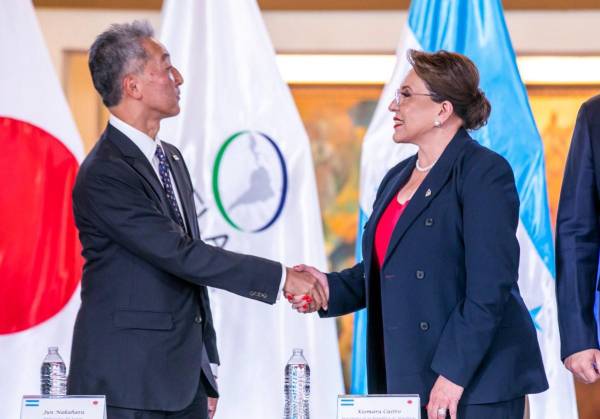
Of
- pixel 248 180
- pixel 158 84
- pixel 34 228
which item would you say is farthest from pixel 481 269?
pixel 34 228

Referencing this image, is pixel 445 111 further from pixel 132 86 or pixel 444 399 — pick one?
pixel 132 86

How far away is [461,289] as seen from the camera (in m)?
2.53

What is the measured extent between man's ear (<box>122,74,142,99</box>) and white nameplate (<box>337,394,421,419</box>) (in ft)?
3.84

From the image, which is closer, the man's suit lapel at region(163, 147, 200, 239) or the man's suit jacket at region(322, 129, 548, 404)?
the man's suit jacket at region(322, 129, 548, 404)

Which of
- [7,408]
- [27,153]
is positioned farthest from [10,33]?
[7,408]

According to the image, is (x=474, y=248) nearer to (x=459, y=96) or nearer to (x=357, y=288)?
(x=459, y=96)

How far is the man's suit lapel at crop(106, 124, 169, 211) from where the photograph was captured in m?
2.76

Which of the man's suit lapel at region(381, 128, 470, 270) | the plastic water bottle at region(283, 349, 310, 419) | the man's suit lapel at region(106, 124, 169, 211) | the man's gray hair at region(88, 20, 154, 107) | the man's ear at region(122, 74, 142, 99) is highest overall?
the man's gray hair at region(88, 20, 154, 107)

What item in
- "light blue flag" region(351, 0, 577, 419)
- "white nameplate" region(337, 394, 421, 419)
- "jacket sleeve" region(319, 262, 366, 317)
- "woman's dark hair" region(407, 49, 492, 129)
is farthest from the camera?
"light blue flag" region(351, 0, 577, 419)

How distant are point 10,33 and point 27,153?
19.4 inches

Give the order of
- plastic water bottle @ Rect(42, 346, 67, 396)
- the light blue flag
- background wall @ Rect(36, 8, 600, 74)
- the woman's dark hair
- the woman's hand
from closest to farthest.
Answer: the woman's hand, the woman's dark hair, plastic water bottle @ Rect(42, 346, 67, 396), the light blue flag, background wall @ Rect(36, 8, 600, 74)

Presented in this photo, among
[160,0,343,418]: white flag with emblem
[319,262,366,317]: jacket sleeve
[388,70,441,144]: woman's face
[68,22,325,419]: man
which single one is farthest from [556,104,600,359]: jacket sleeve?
[160,0,343,418]: white flag with emblem

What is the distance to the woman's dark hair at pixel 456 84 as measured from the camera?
2.69 m

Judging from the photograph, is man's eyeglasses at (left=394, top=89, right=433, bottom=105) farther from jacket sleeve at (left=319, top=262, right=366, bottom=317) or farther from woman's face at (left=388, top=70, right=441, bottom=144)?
jacket sleeve at (left=319, top=262, right=366, bottom=317)
